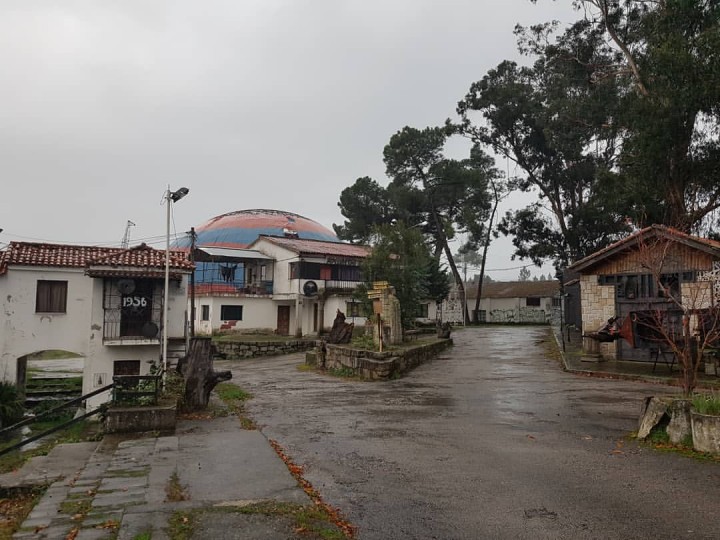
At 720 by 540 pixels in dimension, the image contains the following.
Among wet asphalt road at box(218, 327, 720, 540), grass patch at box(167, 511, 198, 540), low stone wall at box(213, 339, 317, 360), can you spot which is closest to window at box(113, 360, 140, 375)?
wet asphalt road at box(218, 327, 720, 540)

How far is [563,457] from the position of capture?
7.40 metres

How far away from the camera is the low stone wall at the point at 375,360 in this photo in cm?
1703

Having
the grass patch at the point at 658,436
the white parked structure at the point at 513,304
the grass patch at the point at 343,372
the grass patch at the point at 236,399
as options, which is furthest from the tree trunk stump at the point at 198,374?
the white parked structure at the point at 513,304

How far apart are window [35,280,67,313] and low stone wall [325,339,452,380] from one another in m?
10.3

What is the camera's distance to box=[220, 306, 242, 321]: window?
37.0 m

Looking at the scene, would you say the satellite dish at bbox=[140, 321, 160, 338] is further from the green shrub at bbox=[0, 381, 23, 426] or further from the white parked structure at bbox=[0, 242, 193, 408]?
the green shrub at bbox=[0, 381, 23, 426]

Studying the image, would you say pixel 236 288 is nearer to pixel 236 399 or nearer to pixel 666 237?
pixel 236 399

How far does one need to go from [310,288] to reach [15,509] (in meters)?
30.1

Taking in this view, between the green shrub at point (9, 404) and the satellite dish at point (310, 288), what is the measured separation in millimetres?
19125

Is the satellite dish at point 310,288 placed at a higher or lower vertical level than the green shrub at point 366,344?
higher

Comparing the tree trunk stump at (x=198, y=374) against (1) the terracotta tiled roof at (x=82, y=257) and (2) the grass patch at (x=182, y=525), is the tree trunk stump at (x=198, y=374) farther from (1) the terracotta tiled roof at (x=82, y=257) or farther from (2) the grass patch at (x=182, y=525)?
(1) the terracotta tiled roof at (x=82, y=257)

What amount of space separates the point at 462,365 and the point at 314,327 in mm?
19557

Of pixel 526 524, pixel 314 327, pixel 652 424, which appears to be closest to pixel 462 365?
pixel 652 424

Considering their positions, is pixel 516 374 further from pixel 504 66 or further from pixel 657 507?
pixel 504 66
